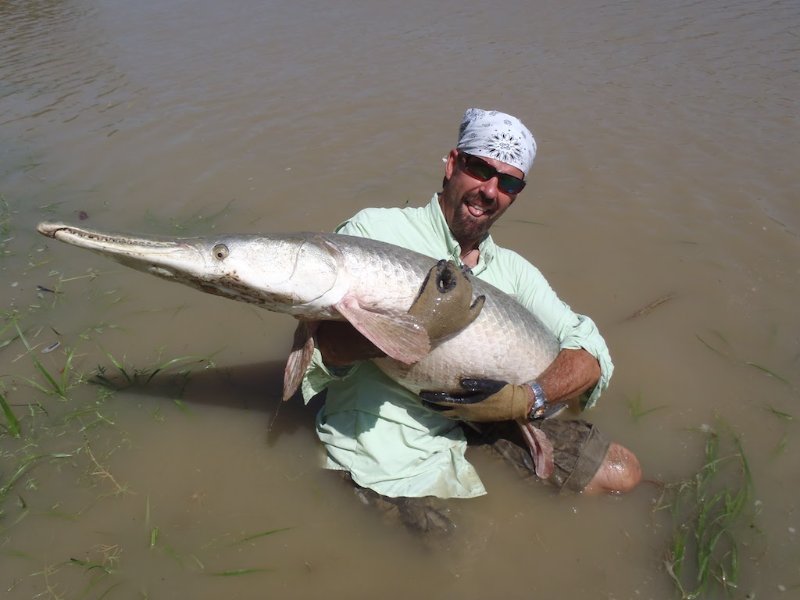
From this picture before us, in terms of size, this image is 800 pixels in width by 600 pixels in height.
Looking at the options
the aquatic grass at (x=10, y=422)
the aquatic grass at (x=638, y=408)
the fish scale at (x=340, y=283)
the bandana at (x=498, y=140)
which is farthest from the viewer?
the aquatic grass at (x=638, y=408)

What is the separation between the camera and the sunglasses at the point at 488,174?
115 inches

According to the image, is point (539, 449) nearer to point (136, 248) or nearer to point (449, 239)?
point (449, 239)

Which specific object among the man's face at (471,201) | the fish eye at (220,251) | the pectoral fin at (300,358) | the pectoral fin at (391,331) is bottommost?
the pectoral fin at (300,358)

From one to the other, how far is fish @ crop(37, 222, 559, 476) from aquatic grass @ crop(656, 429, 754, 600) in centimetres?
109

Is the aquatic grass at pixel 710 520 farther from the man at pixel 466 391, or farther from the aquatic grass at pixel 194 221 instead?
the aquatic grass at pixel 194 221

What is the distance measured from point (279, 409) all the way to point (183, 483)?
0.71 m

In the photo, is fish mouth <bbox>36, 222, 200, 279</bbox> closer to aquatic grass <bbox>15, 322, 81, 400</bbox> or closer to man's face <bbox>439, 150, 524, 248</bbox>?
man's face <bbox>439, 150, 524, 248</bbox>

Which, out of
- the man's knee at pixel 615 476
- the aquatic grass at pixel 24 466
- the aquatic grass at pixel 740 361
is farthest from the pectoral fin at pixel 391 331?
the aquatic grass at pixel 740 361

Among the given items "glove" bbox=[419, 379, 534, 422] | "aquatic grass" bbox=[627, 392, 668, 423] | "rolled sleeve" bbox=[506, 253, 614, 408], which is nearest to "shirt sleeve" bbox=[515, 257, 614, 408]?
"rolled sleeve" bbox=[506, 253, 614, 408]

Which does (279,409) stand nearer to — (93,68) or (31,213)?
(31,213)

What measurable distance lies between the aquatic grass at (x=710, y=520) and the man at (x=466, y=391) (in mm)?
311

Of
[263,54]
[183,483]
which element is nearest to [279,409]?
[183,483]

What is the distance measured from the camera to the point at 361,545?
2.89 metres

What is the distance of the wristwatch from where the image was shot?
2.80m
